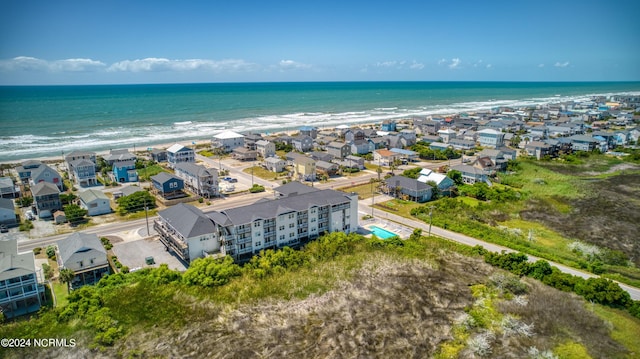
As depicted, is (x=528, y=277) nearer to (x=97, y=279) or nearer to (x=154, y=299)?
(x=154, y=299)

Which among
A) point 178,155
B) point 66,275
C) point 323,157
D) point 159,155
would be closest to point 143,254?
point 66,275

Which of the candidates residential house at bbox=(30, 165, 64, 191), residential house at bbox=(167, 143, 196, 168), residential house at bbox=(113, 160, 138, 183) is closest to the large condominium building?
residential house at bbox=(113, 160, 138, 183)

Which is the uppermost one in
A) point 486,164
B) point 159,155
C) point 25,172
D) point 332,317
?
point 25,172

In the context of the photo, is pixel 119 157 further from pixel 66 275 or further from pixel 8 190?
pixel 66 275

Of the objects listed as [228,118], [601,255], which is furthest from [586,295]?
[228,118]

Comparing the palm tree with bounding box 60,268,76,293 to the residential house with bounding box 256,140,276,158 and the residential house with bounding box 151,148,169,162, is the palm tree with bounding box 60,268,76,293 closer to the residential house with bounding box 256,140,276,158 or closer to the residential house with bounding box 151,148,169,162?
the residential house with bounding box 151,148,169,162

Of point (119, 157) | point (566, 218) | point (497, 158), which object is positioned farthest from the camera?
point (497, 158)
